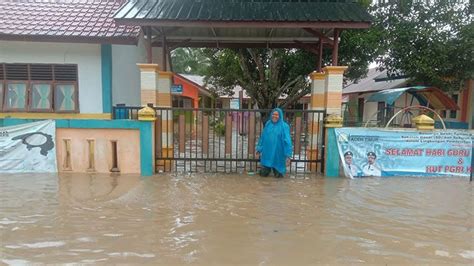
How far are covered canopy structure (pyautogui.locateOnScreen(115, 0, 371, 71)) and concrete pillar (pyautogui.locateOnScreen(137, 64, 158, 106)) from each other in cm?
43

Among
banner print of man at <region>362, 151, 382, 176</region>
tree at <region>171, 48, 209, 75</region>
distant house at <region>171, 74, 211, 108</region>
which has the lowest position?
banner print of man at <region>362, 151, 382, 176</region>

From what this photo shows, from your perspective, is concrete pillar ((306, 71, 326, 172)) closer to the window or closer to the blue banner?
the blue banner

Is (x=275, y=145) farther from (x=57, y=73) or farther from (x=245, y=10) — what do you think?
(x=57, y=73)

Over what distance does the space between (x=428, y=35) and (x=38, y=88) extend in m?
11.5

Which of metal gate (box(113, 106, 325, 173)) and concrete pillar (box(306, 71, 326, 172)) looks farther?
concrete pillar (box(306, 71, 326, 172))

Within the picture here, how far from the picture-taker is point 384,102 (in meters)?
15.9

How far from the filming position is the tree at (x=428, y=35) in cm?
1108

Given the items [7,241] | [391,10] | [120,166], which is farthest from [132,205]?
[391,10]

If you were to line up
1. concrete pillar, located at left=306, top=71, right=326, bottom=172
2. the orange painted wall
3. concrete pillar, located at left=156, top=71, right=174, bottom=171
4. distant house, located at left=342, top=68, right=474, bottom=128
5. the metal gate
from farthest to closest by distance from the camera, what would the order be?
distant house, located at left=342, top=68, right=474, bottom=128 < concrete pillar, located at left=306, top=71, right=326, bottom=172 < concrete pillar, located at left=156, top=71, right=174, bottom=171 < the metal gate < the orange painted wall

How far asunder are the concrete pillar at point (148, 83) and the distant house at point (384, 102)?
624 centimetres

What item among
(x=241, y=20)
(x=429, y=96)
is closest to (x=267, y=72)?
(x=429, y=96)

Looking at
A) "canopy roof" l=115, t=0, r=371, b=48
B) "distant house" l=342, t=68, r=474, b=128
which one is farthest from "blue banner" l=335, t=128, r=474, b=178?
"distant house" l=342, t=68, r=474, b=128

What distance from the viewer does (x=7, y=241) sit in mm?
3746

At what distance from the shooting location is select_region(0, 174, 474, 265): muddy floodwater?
11.5 ft
